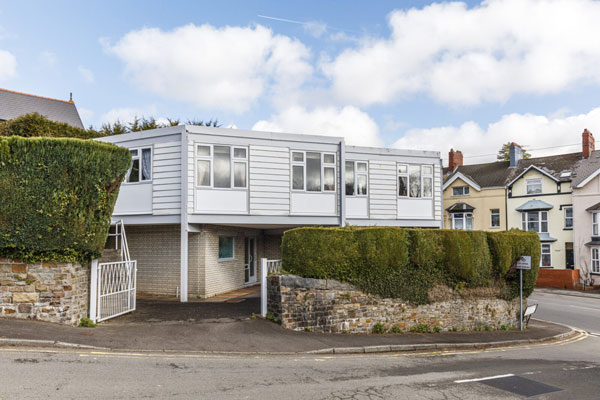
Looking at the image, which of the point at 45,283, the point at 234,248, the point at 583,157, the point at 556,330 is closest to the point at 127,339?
the point at 45,283

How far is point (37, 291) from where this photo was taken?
35.0 feet

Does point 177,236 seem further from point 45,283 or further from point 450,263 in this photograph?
point 450,263

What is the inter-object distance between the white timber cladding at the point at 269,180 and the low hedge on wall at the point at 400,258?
4.51 m

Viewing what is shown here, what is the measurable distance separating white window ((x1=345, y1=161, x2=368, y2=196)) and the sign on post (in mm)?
7163

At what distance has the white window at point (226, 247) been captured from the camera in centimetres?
1881

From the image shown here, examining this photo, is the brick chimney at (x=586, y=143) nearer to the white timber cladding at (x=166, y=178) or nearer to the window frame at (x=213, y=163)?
the window frame at (x=213, y=163)

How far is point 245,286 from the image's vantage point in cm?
2069

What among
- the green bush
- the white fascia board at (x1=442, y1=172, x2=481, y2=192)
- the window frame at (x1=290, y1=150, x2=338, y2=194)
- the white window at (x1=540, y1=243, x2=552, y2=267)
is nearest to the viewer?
the window frame at (x1=290, y1=150, x2=338, y2=194)

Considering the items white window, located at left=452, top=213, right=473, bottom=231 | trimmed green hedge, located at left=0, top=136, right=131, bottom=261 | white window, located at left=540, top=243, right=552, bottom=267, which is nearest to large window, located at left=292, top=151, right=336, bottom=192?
trimmed green hedge, located at left=0, top=136, right=131, bottom=261

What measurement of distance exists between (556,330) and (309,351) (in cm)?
1040

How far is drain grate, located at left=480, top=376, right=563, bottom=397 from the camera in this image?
8.07m

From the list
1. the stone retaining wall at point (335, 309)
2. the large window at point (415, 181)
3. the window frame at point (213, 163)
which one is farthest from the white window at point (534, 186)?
the window frame at point (213, 163)

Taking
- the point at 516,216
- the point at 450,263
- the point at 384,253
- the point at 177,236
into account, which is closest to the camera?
the point at 384,253

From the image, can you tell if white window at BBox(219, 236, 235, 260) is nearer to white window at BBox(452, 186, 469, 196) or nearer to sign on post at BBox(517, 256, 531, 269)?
sign on post at BBox(517, 256, 531, 269)
